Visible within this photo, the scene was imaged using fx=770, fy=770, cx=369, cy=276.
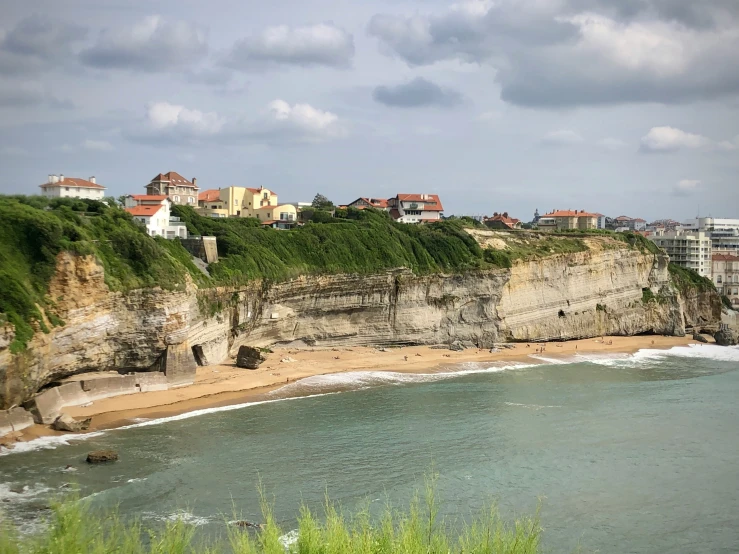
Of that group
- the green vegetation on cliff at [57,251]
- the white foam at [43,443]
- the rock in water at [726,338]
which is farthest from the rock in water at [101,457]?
the rock in water at [726,338]

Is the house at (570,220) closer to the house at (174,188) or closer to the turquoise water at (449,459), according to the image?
the house at (174,188)

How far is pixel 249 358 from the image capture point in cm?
4719

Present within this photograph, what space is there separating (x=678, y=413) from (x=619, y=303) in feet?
114

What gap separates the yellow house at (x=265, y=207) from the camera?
81.1 meters

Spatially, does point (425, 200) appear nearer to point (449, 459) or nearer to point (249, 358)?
point (249, 358)

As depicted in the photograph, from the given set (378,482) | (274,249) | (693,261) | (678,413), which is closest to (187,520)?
(378,482)

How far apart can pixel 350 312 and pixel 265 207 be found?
2903cm

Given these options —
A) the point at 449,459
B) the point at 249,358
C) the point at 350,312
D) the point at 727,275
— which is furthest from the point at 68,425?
the point at 727,275

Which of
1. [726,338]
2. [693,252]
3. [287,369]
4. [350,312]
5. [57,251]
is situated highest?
[57,251]

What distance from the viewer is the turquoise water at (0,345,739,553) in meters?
24.9

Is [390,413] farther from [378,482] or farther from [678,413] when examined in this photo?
[678,413]

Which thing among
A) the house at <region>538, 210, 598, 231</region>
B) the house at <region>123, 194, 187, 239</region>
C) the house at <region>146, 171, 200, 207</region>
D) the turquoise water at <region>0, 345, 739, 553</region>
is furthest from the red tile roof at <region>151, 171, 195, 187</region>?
the house at <region>538, 210, 598, 231</region>

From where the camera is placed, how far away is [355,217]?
73312 millimetres

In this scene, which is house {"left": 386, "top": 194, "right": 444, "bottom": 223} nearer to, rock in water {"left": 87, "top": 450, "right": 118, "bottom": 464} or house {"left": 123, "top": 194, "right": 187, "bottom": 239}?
house {"left": 123, "top": 194, "right": 187, "bottom": 239}
